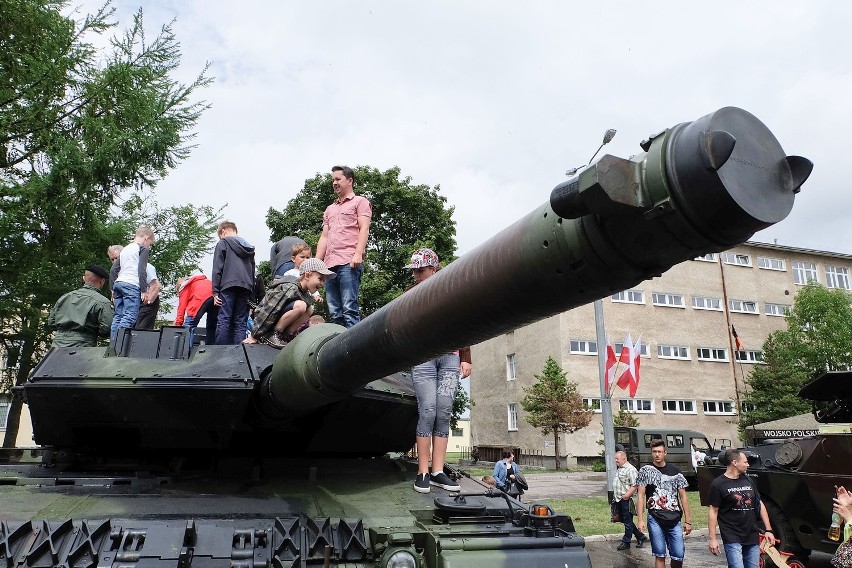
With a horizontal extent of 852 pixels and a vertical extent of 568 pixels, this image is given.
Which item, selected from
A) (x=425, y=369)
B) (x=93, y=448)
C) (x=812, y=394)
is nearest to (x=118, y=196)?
(x=93, y=448)

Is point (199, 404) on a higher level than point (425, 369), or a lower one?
lower

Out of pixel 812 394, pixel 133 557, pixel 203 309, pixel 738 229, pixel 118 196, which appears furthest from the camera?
pixel 118 196

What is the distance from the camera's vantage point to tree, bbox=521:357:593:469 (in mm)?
34031

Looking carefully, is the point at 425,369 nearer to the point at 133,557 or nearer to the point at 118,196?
the point at 133,557

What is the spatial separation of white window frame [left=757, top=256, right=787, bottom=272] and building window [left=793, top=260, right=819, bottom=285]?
1.13m

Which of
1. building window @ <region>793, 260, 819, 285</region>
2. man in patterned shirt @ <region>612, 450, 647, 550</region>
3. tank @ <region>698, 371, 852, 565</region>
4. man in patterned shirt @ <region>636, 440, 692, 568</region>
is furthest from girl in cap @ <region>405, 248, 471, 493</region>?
building window @ <region>793, 260, 819, 285</region>

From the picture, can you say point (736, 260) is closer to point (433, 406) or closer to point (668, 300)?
point (668, 300)

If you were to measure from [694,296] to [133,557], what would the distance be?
4214 cm

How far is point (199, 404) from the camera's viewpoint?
4.98 m

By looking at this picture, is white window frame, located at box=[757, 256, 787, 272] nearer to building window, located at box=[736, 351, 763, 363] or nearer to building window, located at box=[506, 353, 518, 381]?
building window, located at box=[736, 351, 763, 363]

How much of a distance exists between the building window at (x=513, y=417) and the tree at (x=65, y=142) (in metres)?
31.3

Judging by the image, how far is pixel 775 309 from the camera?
147 ft

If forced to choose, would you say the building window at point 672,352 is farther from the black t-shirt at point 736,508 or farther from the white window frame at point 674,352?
the black t-shirt at point 736,508

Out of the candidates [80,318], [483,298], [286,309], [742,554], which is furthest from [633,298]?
[483,298]
